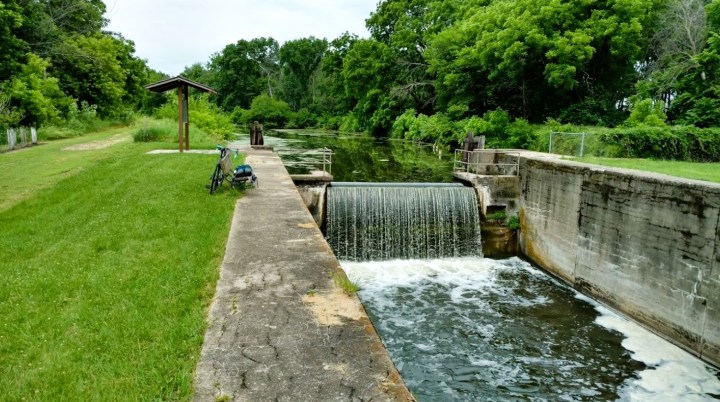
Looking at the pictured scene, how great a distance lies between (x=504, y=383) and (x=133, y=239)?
5.62m

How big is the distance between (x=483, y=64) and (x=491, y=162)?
51.4 ft

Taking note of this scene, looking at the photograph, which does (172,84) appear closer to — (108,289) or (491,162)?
(491,162)

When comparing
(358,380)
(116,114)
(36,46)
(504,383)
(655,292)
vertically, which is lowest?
(504,383)

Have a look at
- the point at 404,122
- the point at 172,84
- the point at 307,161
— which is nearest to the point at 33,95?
the point at 172,84

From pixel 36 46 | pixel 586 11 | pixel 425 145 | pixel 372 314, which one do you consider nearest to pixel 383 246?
pixel 372 314

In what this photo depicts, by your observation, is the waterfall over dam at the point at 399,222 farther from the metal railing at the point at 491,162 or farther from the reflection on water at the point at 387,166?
the reflection on water at the point at 387,166

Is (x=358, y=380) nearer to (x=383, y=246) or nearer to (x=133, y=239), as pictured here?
(x=133, y=239)

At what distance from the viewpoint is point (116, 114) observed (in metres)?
37.1

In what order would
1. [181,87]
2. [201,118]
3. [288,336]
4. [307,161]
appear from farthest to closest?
[201,118], [307,161], [181,87], [288,336]

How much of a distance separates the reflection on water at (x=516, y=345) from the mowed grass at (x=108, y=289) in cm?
343

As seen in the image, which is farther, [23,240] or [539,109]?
[539,109]

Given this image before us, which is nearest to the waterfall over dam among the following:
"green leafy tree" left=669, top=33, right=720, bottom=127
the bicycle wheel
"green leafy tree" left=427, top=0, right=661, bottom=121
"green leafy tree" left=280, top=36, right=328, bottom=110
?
the bicycle wheel

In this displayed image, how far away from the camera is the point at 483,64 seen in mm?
28406

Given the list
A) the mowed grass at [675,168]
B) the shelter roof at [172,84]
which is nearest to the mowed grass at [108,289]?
the shelter roof at [172,84]
